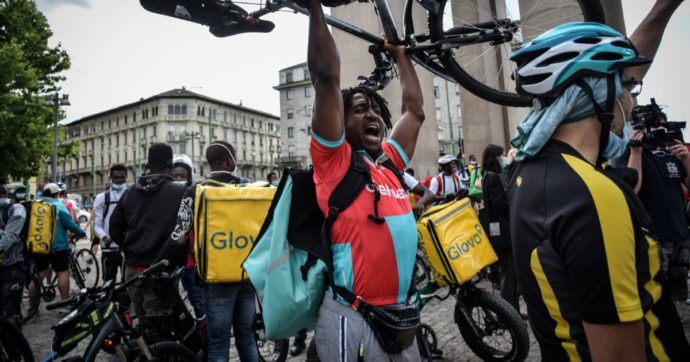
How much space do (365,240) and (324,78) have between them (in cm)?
75

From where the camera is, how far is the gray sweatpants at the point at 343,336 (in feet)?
5.89

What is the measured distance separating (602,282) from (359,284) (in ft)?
3.23

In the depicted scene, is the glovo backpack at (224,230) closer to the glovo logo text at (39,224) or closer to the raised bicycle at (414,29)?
the raised bicycle at (414,29)

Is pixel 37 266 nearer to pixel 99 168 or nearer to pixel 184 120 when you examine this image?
pixel 184 120

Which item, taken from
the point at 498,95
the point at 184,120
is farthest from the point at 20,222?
the point at 184,120

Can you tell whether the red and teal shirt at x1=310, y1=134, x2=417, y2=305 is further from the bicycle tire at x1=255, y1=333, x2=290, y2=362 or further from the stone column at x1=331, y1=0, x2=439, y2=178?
the stone column at x1=331, y1=0, x2=439, y2=178

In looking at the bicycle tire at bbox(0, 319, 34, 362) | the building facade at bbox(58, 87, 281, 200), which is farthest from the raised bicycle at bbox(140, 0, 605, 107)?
the building facade at bbox(58, 87, 281, 200)

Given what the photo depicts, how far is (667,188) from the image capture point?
429 centimetres

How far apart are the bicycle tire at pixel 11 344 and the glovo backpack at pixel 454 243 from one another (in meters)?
4.14

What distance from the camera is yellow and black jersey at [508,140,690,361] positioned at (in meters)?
1.08

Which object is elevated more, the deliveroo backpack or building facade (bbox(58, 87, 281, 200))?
building facade (bbox(58, 87, 281, 200))

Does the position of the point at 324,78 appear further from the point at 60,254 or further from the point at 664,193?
the point at 60,254

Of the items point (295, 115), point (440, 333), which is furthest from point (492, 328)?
point (295, 115)

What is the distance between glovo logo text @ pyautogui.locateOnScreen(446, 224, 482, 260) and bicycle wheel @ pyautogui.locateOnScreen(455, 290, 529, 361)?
47cm
